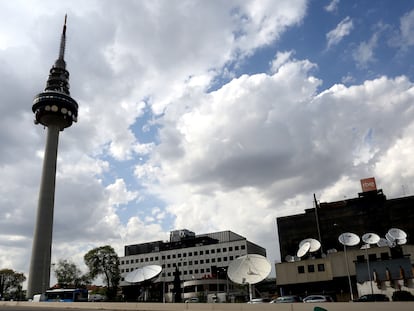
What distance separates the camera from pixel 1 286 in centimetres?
12825

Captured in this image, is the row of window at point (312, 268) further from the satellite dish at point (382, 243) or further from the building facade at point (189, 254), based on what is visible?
the building facade at point (189, 254)

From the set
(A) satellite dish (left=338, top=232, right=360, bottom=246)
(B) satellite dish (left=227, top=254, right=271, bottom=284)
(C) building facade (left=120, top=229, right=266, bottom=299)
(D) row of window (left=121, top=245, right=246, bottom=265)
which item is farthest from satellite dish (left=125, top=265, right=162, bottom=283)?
(D) row of window (left=121, top=245, right=246, bottom=265)

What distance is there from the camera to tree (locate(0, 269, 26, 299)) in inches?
5103

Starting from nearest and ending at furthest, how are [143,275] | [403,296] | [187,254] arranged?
1. [403,296]
2. [143,275]
3. [187,254]

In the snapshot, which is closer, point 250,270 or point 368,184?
point 250,270

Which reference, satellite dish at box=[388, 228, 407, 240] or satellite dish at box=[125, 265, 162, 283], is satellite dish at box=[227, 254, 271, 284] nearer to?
satellite dish at box=[125, 265, 162, 283]

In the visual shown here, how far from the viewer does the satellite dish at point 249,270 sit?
152 ft

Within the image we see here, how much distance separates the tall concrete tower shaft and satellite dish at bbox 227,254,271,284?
2323 inches

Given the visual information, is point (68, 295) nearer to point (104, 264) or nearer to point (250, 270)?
point (250, 270)

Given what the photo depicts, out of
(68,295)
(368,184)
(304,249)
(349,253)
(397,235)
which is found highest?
(368,184)

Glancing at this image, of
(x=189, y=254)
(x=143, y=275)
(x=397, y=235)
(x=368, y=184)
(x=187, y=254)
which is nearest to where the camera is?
(x=143, y=275)

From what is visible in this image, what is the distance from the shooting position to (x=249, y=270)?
1877 inches

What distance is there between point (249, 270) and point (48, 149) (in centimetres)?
7107

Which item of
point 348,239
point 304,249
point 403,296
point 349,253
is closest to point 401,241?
point 349,253
